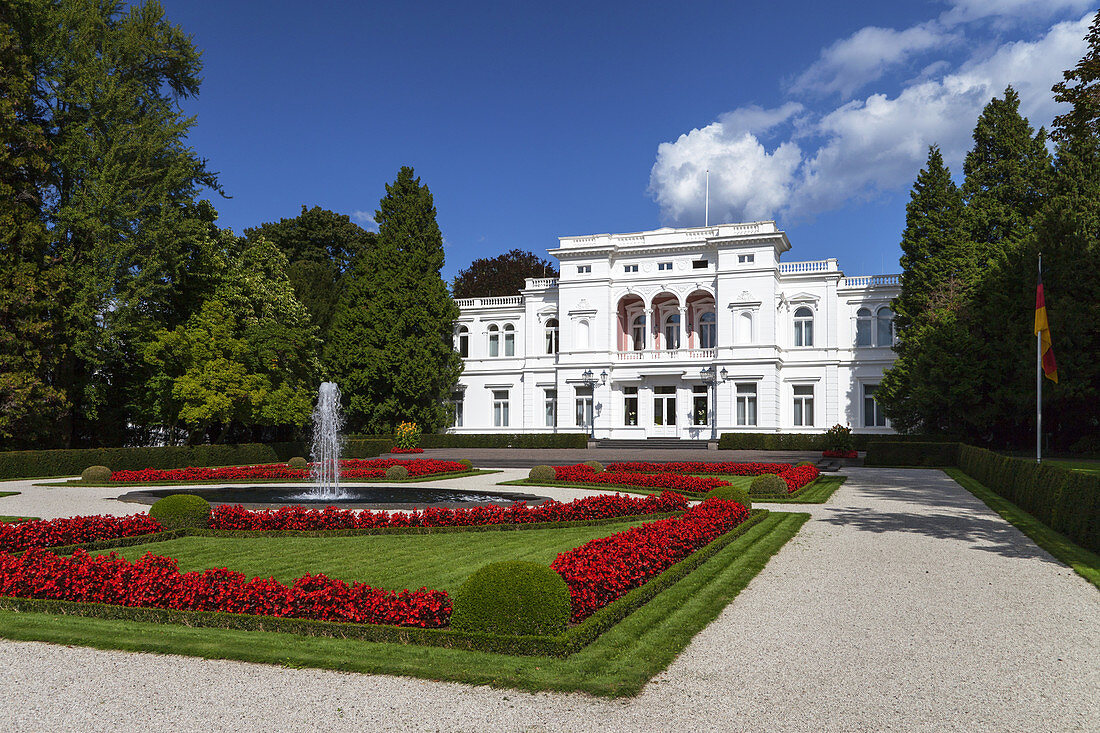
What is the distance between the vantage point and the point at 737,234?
147 feet

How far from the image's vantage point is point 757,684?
566 cm

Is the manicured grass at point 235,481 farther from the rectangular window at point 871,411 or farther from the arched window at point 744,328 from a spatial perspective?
the rectangular window at point 871,411

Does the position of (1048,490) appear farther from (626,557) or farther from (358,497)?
(358,497)

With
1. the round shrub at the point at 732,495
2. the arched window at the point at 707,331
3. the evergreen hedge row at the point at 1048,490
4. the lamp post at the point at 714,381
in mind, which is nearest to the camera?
the evergreen hedge row at the point at 1048,490

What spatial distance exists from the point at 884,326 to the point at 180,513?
4046 cm

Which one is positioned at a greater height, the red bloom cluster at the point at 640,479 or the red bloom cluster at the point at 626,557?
the red bloom cluster at the point at 626,557

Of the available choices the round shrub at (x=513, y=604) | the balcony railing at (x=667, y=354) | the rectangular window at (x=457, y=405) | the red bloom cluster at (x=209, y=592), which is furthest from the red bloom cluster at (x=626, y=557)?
the rectangular window at (x=457, y=405)

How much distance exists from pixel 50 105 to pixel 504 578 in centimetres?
3277

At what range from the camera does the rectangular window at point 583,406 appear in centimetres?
4784

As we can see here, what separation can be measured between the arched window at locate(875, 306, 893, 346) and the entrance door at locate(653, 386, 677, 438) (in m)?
12.1

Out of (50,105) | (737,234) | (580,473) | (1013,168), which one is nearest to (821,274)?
(737,234)

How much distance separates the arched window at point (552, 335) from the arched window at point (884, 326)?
1958 cm

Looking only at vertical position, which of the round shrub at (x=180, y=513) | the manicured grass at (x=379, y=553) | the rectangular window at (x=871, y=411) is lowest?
the manicured grass at (x=379, y=553)

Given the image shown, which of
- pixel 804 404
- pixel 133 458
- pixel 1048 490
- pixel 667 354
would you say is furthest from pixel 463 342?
pixel 1048 490
